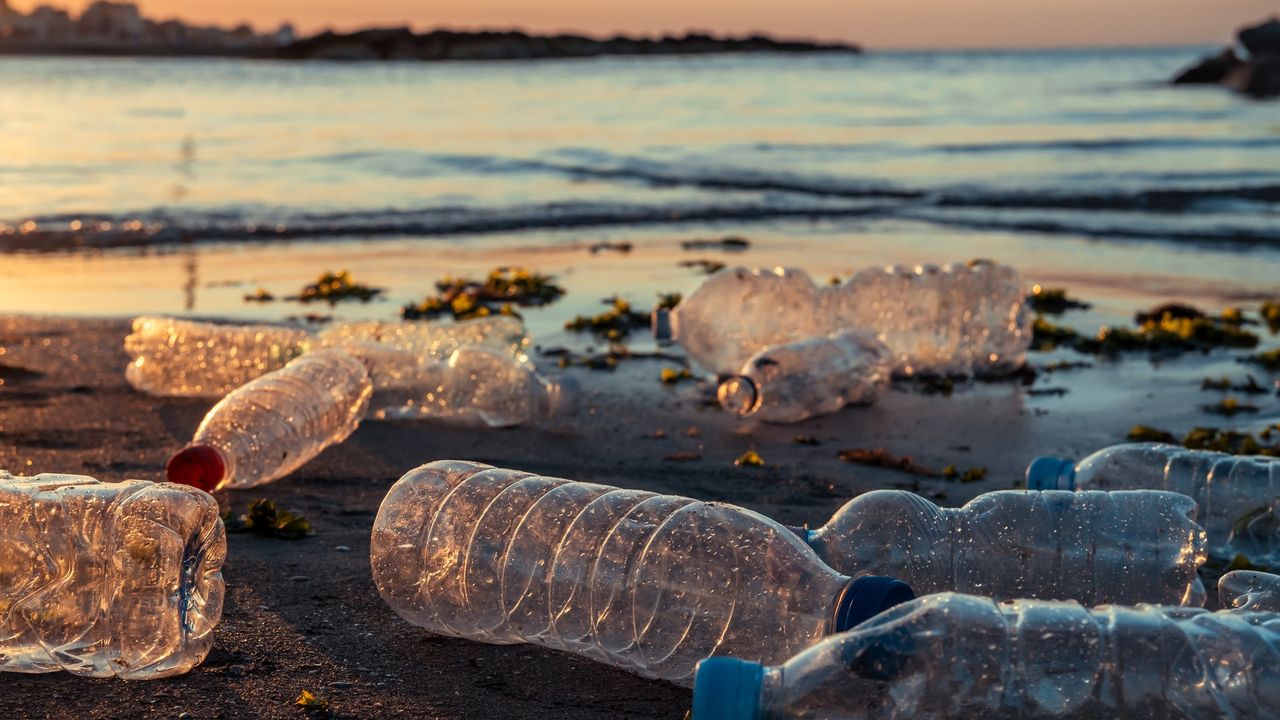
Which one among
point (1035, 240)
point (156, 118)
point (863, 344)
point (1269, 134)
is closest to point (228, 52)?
point (156, 118)

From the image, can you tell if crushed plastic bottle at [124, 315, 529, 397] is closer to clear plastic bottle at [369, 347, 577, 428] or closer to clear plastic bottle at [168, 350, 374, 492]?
clear plastic bottle at [369, 347, 577, 428]

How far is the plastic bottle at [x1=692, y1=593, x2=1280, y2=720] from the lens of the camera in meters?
2.17

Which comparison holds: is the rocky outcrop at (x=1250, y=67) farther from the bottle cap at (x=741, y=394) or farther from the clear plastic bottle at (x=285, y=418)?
the clear plastic bottle at (x=285, y=418)

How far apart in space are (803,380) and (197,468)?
260 cm

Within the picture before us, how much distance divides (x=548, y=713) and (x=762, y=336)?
359 cm

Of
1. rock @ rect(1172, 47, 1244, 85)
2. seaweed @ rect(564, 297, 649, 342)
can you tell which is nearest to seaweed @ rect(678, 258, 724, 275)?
seaweed @ rect(564, 297, 649, 342)

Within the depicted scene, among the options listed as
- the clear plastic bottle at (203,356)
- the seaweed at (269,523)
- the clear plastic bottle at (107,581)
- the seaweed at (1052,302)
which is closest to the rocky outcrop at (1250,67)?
the seaweed at (1052,302)

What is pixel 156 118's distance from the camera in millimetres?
26953

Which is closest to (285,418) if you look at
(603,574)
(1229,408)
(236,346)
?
(236,346)

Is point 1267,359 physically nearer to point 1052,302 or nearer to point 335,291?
point 1052,302

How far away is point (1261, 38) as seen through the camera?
155 feet

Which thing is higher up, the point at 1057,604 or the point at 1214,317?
the point at 1057,604

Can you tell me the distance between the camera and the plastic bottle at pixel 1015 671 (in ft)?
7.13

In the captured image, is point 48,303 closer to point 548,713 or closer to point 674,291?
point 674,291
